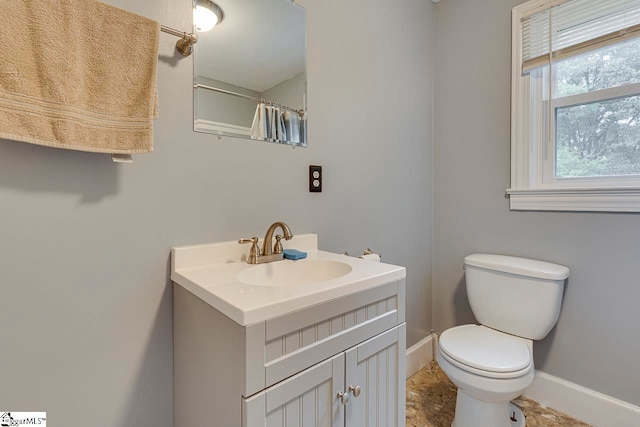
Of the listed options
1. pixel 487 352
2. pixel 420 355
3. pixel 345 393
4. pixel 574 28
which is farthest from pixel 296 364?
pixel 574 28

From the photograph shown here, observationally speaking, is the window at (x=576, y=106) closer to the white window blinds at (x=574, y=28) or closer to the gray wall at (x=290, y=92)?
the white window blinds at (x=574, y=28)

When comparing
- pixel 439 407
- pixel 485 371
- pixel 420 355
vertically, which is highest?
pixel 485 371

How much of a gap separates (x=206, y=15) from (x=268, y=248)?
0.84 m

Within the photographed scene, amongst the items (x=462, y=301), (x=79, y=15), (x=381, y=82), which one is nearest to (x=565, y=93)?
(x=381, y=82)

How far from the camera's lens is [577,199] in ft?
4.74

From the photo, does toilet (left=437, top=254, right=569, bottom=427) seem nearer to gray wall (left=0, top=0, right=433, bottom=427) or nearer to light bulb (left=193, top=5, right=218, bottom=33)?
gray wall (left=0, top=0, right=433, bottom=427)

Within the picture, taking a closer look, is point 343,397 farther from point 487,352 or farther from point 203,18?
point 203,18

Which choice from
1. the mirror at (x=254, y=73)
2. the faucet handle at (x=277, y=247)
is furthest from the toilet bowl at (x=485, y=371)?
the mirror at (x=254, y=73)

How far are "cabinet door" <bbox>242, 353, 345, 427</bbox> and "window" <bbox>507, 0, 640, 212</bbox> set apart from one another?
1447mm

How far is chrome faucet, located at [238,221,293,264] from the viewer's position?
1.06 metres

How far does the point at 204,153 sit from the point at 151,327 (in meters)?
0.60

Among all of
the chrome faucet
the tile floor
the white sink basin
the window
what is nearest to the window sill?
the window

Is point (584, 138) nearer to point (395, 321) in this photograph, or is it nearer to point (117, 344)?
point (395, 321)

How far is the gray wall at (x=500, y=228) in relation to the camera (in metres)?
1.38
